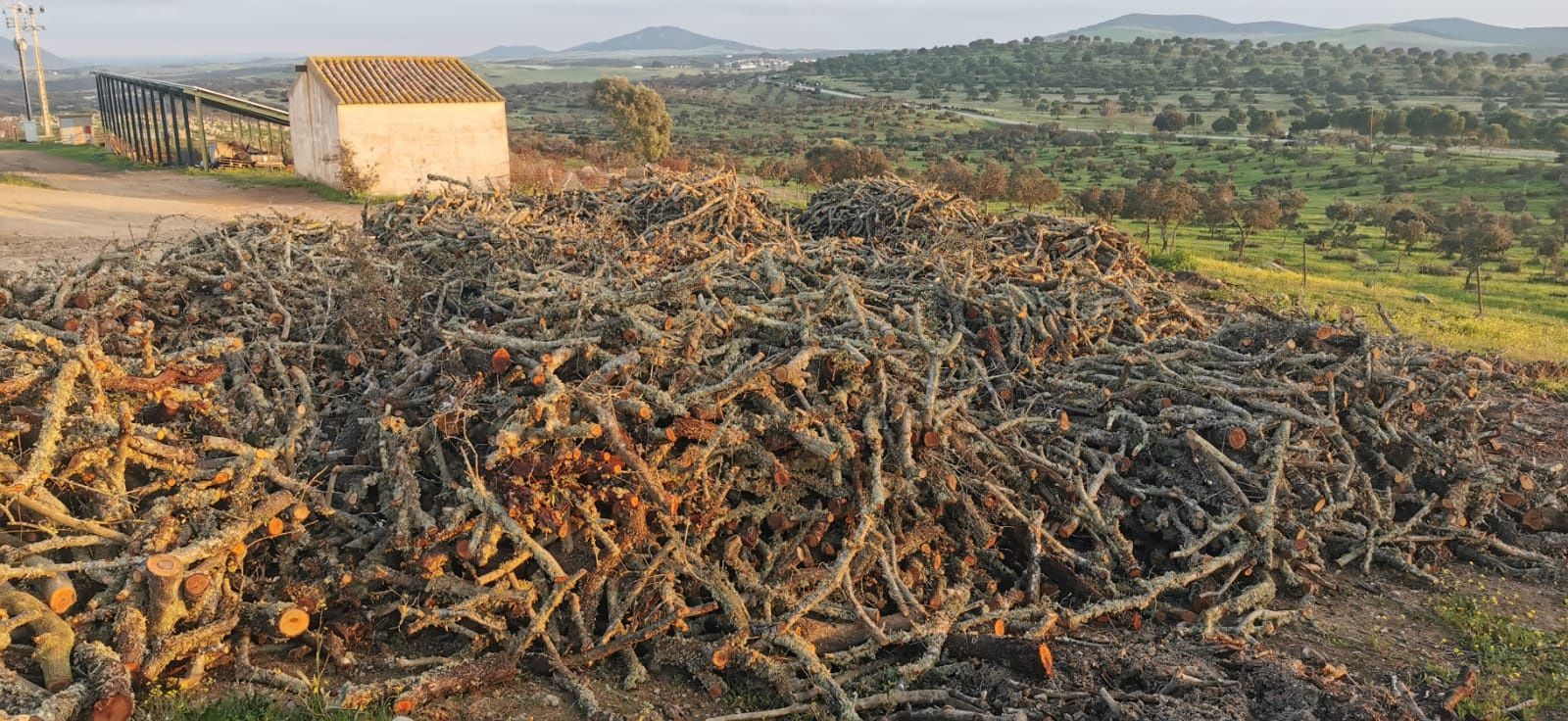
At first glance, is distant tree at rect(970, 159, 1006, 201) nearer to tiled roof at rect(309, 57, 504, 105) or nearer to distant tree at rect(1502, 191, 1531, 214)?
tiled roof at rect(309, 57, 504, 105)

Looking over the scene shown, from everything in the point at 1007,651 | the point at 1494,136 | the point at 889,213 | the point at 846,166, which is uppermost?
the point at 1494,136

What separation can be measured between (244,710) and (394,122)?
23.9 meters

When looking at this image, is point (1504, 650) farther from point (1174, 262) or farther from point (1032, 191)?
point (1032, 191)

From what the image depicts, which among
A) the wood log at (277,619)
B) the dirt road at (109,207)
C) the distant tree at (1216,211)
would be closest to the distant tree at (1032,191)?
the distant tree at (1216,211)

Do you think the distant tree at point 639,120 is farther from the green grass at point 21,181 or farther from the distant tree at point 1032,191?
the green grass at point 21,181

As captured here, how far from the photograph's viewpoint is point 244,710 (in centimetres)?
462

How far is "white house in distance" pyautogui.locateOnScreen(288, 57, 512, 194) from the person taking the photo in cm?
2522

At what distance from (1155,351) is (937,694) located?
192 inches

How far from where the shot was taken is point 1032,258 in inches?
493

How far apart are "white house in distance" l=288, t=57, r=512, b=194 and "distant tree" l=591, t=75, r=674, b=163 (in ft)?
63.3

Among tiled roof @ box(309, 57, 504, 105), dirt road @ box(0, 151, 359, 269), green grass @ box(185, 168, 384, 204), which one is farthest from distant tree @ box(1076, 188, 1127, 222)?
dirt road @ box(0, 151, 359, 269)

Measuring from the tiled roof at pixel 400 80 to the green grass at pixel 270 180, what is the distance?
2539 mm

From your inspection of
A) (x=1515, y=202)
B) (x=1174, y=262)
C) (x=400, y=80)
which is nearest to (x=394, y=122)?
(x=400, y=80)

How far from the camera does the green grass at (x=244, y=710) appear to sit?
4.54 meters
